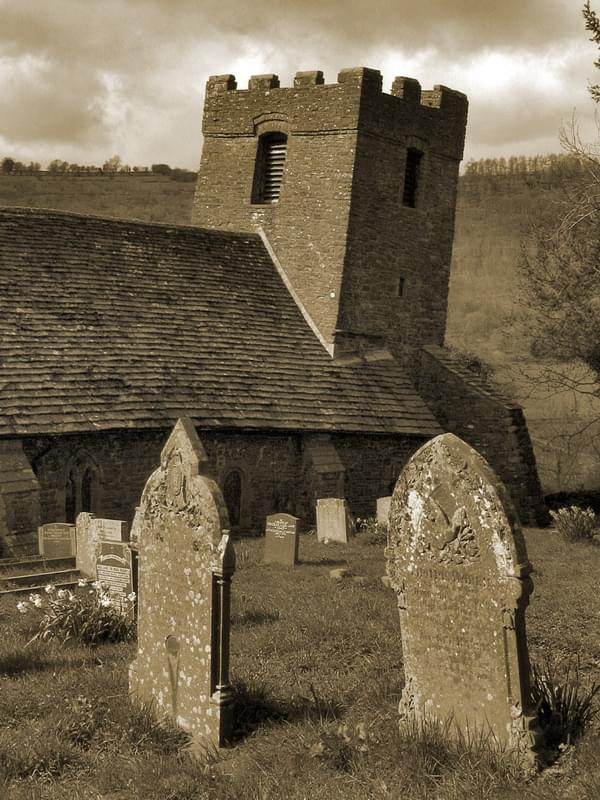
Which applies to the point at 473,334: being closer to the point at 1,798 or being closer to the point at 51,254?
the point at 51,254

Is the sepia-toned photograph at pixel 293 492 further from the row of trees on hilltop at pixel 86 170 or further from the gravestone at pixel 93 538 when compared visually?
the row of trees on hilltop at pixel 86 170

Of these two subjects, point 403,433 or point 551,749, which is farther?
point 403,433

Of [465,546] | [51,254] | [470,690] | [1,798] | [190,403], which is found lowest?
[1,798]

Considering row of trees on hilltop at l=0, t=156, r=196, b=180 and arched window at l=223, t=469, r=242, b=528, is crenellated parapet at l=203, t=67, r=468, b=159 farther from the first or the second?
row of trees on hilltop at l=0, t=156, r=196, b=180

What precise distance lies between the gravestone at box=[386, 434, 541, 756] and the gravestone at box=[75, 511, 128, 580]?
8.10 meters

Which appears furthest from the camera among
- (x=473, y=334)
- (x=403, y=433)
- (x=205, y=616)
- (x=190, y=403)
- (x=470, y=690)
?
(x=473, y=334)

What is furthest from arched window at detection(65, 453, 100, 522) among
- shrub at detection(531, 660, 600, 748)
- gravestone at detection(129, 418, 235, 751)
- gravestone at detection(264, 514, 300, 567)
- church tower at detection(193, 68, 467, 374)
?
shrub at detection(531, 660, 600, 748)

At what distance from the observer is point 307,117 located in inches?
960

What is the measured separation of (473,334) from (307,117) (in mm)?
32209

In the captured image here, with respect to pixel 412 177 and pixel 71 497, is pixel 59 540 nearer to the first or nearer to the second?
pixel 71 497

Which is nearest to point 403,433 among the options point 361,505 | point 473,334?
point 361,505

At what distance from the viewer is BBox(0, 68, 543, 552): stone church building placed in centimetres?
1869

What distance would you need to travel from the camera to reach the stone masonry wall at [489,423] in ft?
78.9

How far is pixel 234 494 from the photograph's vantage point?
20.9 meters
